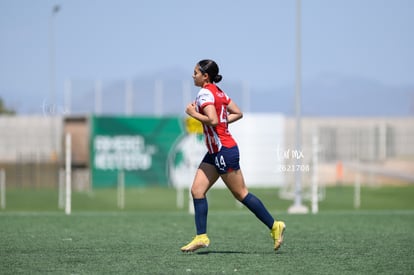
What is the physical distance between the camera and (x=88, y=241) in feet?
36.9

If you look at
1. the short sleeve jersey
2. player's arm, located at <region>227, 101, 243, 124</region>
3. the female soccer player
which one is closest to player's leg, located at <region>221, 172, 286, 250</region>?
the female soccer player

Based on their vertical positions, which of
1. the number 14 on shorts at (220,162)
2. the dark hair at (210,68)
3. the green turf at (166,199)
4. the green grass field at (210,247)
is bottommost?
the green turf at (166,199)

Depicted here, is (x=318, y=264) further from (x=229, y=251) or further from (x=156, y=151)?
(x=156, y=151)

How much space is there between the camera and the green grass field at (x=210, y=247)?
8.65 m

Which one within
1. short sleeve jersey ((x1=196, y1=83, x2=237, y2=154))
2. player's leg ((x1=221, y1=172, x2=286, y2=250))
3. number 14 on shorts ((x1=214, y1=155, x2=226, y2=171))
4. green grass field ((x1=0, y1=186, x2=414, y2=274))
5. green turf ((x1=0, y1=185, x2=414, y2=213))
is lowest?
green turf ((x1=0, y1=185, x2=414, y2=213))

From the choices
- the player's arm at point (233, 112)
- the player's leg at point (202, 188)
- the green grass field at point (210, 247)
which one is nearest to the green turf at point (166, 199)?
the green grass field at point (210, 247)

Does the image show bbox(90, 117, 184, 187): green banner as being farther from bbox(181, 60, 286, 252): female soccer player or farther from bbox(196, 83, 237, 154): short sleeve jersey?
bbox(196, 83, 237, 154): short sleeve jersey

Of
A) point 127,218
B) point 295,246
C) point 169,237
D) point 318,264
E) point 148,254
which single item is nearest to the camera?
point 318,264

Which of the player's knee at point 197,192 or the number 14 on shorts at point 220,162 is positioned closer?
the number 14 on shorts at point 220,162

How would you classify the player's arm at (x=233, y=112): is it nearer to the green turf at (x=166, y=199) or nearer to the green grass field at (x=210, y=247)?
the green grass field at (x=210, y=247)

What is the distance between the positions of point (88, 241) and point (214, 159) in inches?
88.6

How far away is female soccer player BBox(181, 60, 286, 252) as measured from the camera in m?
9.83

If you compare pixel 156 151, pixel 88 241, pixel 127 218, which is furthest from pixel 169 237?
pixel 156 151

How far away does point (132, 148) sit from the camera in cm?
4150
